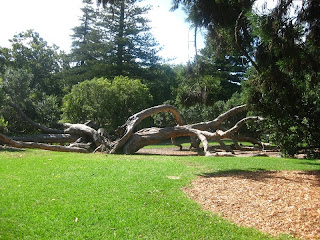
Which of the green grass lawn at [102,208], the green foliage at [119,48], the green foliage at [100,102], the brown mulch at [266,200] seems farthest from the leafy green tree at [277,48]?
the green foliage at [119,48]

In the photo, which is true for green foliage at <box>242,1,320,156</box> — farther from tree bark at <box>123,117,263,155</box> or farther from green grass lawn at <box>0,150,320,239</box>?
green grass lawn at <box>0,150,320,239</box>

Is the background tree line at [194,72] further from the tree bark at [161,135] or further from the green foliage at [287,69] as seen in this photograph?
the tree bark at [161,135]

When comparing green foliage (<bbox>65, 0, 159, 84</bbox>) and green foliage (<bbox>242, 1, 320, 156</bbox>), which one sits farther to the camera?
green foliage (<bbox>65, 0, 159, 84</bbox>)

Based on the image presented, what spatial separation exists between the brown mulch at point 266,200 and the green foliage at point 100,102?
47.2 feet

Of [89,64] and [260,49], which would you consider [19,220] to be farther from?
[89,64]

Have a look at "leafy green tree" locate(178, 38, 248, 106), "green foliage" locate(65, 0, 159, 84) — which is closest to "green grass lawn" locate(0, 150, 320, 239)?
"leafy green tree" locate(178, 38, 248, 106)

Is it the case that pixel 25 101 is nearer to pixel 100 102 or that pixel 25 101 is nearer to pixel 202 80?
pixel 100 102

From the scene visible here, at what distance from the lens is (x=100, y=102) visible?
2095cm

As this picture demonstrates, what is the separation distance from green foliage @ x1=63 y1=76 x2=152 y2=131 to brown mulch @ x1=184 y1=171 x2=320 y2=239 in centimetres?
1437

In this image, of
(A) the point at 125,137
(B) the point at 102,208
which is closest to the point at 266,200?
(B) the point at 102,208

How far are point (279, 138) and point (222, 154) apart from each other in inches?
95.9

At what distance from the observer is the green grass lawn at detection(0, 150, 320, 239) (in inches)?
163

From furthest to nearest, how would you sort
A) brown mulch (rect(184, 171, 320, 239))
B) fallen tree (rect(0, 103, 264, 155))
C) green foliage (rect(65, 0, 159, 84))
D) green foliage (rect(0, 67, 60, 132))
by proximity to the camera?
green foliage (rect(65, 0, 159, 84)) → green foliage (rect(0, 67, 60, 132)) → fallen tree (rect(0, 103, 264, 155)) → brown mulch (rect(184, 171, 320, 239))

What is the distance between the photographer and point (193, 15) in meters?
8.63
